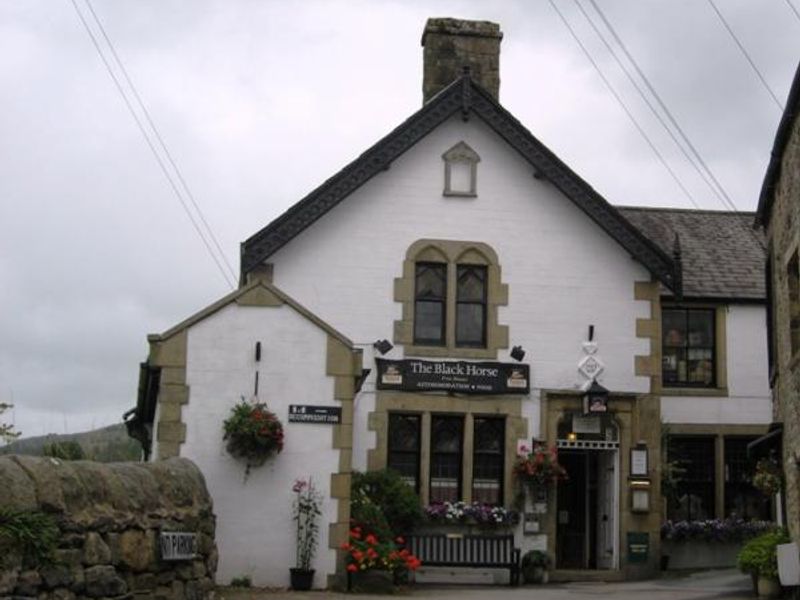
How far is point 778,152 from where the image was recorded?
18.6m

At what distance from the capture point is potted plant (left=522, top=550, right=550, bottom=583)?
21906 mm

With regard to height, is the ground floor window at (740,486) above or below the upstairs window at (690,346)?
below

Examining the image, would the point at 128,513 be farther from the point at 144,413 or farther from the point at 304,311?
the point at 144,413

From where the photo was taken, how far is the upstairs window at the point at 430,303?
23.0 meters

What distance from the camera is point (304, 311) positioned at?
1783 centimetres

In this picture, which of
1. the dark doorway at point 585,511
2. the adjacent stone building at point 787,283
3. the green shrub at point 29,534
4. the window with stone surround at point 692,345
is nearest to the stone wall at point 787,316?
the adjacent stone building at point 787,283

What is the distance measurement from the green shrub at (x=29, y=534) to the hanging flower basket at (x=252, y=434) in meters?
6.77

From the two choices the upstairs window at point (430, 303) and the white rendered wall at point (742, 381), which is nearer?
the upstairs window at point (430, 303)

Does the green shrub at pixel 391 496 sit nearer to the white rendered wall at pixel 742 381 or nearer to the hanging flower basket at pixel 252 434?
the hanging flower basket at pixel 252 434

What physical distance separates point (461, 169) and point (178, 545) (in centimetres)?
1175

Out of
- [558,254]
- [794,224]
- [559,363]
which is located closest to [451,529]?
[559,363]

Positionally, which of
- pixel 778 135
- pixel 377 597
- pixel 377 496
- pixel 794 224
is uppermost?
pixel 778 135

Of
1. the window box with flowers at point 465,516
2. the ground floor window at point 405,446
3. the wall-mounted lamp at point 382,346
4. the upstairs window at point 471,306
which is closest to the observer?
the window box with flowers at point 465,516

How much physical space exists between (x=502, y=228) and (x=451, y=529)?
5.27 metres
